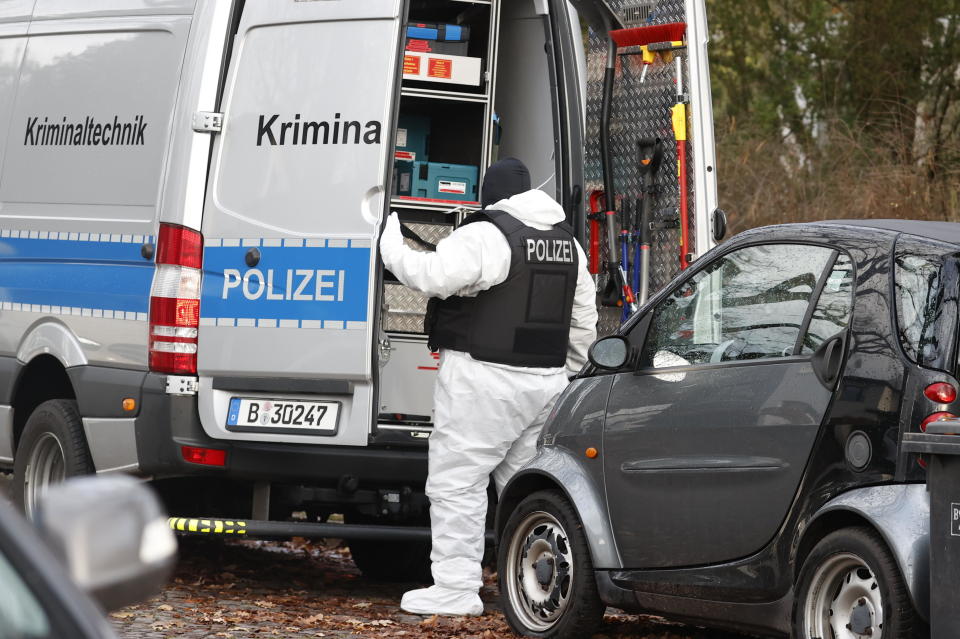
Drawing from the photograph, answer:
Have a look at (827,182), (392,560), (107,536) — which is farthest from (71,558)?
(827,182)

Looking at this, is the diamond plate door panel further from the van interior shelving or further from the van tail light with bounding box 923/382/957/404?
the van tail light with bounding box 923/382/957/404

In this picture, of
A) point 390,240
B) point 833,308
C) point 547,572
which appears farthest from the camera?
point 390,240

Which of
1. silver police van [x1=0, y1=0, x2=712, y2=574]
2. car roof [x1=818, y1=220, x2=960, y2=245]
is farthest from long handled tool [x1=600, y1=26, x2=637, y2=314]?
car roof [x1=818, y1=220, x2=960, y2=245]

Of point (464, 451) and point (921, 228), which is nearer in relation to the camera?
point (921, 228)

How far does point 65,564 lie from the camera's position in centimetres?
209

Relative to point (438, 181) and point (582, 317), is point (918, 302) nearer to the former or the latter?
point (582, 317)

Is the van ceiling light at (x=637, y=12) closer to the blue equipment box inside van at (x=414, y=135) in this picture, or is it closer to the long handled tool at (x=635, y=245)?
the long handled tool at (x=635, y=245)

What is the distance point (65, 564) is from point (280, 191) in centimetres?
501

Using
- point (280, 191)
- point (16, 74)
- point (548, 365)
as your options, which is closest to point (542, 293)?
point (548, 365)

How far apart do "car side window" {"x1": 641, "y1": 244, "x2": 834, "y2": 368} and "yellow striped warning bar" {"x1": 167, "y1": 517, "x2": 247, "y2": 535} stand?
1960 mm

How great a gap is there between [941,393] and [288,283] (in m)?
3.07

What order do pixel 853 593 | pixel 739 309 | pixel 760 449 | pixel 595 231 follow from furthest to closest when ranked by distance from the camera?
pixel 595 231, pixel 739 309, pixel 760 449, pixel 853 593

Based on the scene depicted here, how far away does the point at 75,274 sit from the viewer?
746cm

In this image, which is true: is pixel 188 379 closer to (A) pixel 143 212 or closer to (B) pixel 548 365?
(A) pixel 143 212
